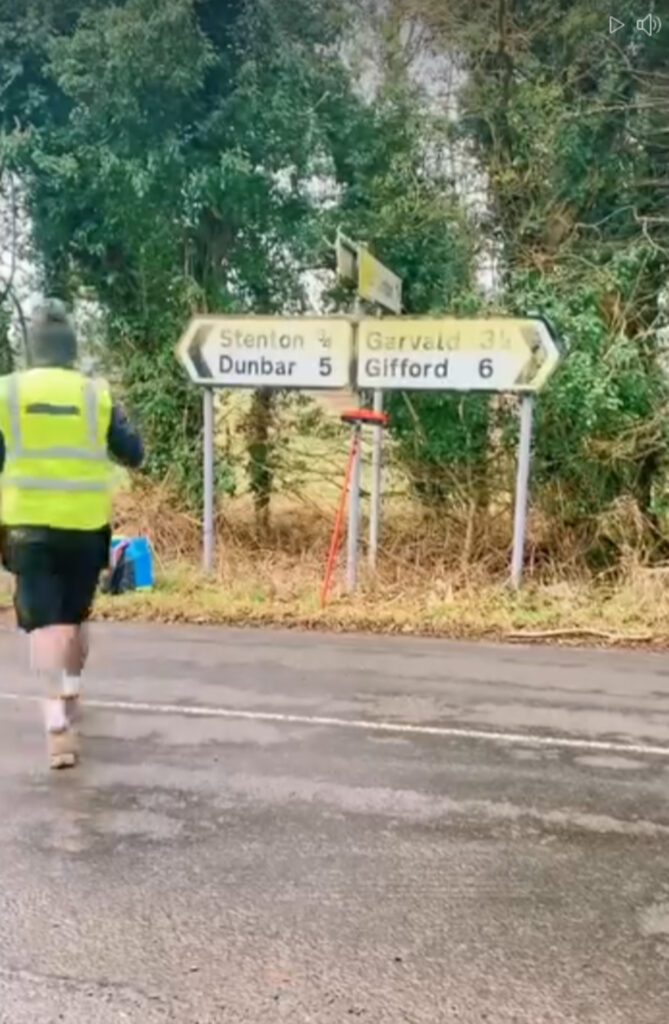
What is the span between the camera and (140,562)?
26.6ft

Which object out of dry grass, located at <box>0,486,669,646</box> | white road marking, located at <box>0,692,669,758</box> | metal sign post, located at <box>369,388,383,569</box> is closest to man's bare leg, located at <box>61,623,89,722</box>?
white road marking, located at <box>0,692,669,758</box>

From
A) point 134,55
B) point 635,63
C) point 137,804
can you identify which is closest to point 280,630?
point 137,804

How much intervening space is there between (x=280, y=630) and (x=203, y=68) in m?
5.95

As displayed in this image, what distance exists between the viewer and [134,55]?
30.3ft

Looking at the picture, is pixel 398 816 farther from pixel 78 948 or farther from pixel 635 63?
pixel 635 63

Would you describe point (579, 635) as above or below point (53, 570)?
below

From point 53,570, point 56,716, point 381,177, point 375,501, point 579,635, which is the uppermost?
point 381,177

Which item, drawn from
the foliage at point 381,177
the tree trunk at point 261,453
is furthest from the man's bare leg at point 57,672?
the tree trunk at point 261,453

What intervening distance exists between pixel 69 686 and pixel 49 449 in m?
1.01

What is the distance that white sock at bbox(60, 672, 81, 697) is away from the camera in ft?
13.3

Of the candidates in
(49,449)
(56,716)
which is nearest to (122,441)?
(49,449)

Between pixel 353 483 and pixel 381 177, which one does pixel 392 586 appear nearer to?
pixel 353 483

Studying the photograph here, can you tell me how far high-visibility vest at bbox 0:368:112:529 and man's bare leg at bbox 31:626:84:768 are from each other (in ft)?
1.55

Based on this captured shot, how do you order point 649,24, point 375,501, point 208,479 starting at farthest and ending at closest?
point 649,24
point 375,501
point 208,479
